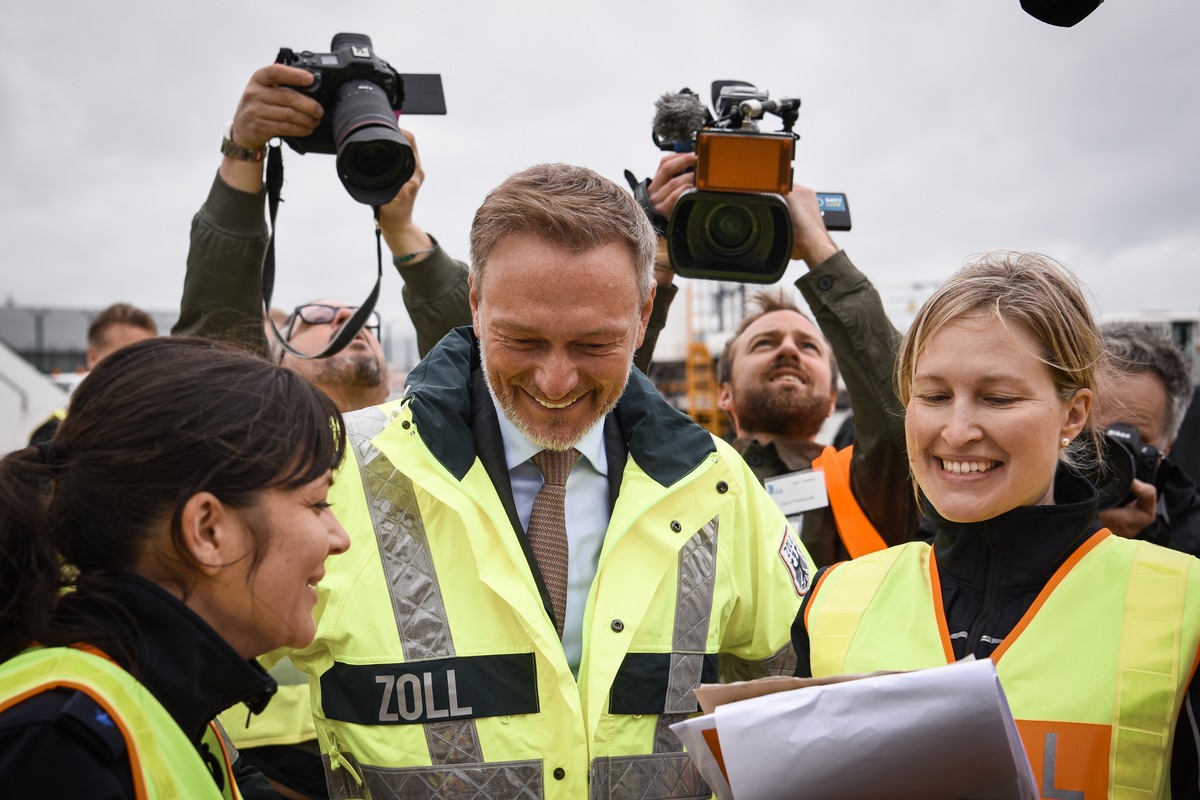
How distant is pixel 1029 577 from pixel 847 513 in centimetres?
123

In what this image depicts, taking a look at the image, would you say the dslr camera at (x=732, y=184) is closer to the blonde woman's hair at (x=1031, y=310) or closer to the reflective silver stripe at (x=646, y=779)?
the blonde woman's hair at (x=1031, y=310)

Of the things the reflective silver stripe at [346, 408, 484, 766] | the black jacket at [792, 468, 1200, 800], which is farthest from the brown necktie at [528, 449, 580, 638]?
the black jacket at [792, 468, 1200, 800]

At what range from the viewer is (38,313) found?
53.1 feet

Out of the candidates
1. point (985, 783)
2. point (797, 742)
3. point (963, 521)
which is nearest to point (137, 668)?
point (797, 742)

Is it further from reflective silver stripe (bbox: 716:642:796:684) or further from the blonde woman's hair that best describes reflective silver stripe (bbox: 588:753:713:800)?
the blonde woman's hair

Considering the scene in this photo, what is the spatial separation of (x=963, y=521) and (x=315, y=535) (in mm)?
1111

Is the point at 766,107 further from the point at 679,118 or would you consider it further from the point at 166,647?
the point at 166,647

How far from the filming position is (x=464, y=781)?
1.77m

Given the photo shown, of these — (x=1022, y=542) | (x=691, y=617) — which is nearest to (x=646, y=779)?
(x=691, y=617)

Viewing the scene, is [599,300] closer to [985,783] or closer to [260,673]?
[260,673]

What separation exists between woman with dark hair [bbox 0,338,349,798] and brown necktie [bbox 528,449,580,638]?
0.53 m

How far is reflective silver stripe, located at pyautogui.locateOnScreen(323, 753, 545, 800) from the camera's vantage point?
5.80 ft

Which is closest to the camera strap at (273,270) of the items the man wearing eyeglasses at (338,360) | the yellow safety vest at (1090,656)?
the man wearing eyeglasses at (338,360)

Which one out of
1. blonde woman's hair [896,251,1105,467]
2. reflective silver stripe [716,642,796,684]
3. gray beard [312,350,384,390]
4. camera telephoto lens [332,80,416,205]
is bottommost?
reflective silver stripe [716,642,796,684]
